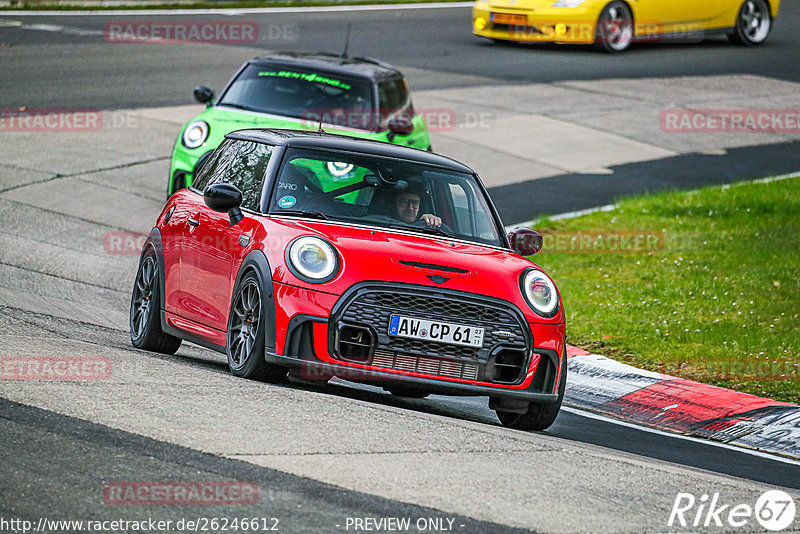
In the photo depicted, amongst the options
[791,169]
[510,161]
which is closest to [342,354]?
[510,161]

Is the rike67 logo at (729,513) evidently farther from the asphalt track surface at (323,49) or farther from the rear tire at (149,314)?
the asphalt track surface at (323,49)

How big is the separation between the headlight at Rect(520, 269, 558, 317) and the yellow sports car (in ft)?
56.4

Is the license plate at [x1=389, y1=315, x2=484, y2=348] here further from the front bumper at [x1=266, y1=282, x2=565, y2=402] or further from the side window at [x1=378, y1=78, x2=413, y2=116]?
the side window at [x1=378, y1=78, x2=413, y2=116]

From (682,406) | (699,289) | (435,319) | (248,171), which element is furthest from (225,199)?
(699,289)

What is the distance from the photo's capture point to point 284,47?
80.7 ft

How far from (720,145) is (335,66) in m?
8.37

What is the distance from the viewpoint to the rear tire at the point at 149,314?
8703mm

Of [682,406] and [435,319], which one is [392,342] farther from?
[682,406]

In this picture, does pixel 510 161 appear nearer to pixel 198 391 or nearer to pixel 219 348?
pixel 219 348

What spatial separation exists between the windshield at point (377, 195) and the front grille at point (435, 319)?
36.0 inches

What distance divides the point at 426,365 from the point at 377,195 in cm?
141

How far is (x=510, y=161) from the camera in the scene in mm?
18109

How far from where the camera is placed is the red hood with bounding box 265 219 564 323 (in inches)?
276

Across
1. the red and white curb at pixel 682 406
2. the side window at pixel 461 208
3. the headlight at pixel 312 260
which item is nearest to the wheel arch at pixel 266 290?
the headlight at pixel 312 260
